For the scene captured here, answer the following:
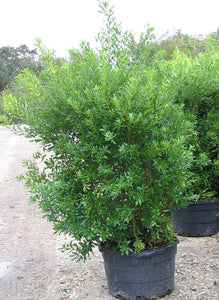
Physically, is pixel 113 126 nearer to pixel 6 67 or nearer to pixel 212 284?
pixel 212 284

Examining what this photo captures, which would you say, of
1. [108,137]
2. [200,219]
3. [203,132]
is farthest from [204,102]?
[108,137]

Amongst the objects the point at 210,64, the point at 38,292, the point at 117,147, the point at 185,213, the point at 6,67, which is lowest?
the point at 38,292

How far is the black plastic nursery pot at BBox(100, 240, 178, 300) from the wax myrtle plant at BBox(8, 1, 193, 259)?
10cm

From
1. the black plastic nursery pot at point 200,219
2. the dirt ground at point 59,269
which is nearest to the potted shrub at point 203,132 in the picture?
the black plastic nursery pot at point 200,219

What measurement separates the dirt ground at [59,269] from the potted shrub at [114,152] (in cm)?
32

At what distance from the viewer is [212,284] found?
321 centimetres

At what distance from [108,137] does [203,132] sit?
6.22ft

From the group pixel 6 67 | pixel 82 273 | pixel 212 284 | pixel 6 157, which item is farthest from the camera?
pixel 6 67

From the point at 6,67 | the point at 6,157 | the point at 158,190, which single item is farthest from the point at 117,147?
the point at 6,67

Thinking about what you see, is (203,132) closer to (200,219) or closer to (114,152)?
(200,219)

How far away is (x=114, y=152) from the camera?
274 cm

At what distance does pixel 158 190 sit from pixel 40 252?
2160mm

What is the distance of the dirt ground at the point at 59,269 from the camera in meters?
3.20

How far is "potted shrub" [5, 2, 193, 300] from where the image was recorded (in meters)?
2.59
